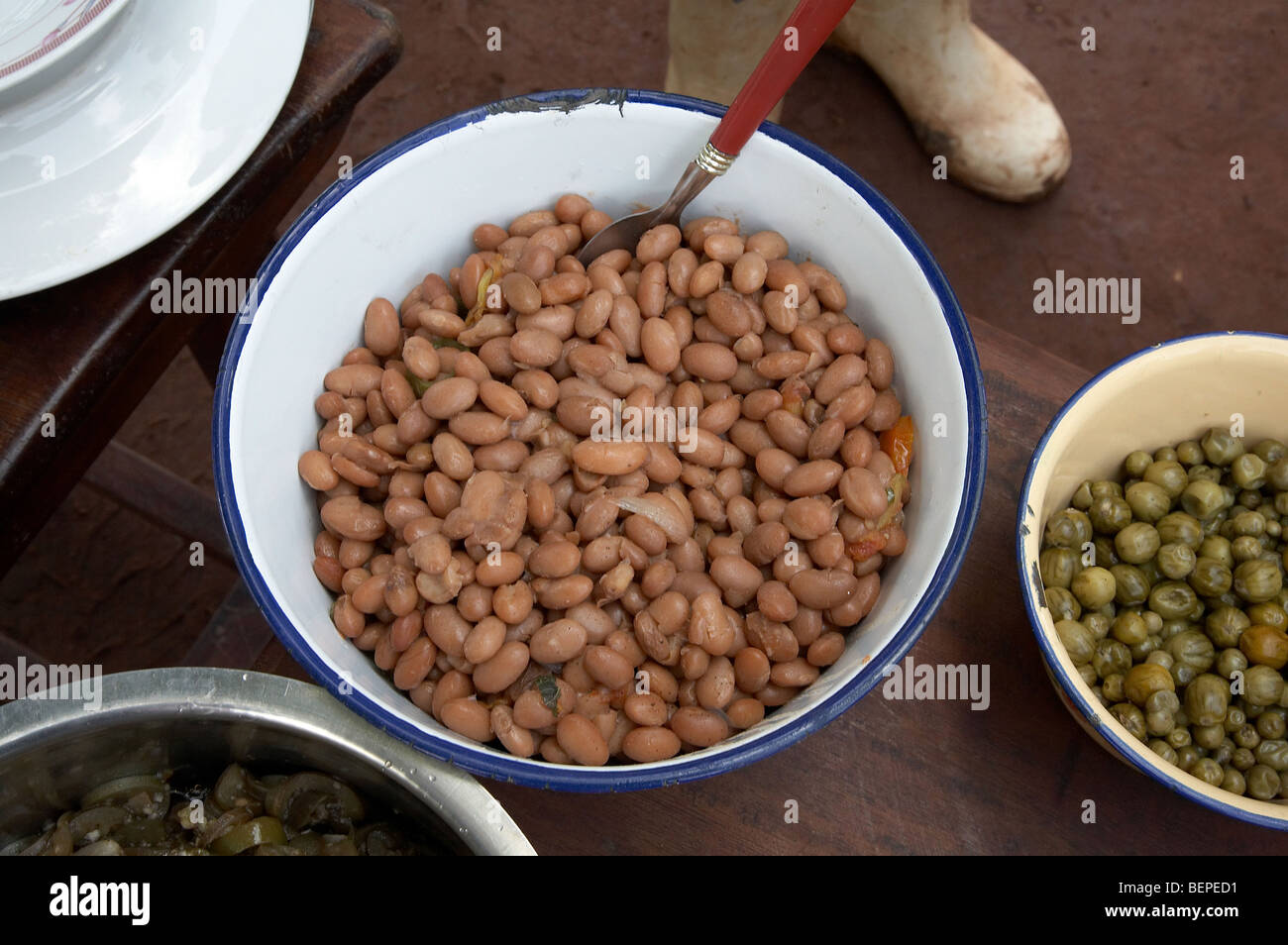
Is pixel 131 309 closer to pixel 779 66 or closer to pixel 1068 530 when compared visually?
pixel 779 66

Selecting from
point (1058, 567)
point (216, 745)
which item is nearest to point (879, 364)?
point (1058, 567)

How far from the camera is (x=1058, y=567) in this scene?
3.13ft

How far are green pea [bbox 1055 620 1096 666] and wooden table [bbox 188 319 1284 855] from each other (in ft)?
0.20

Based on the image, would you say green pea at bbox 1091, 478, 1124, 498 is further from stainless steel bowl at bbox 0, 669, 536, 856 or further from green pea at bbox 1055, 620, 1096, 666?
stainless steel bowl at bbox 0, 669, 536, 856

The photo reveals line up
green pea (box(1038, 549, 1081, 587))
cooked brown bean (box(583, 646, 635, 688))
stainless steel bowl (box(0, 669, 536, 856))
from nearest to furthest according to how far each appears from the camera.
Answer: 1. stainless steel bowl (box(0, 669, 536, 856))
2. cooked brown bean (box(583, 646, 635, 688))
3. green pea (box(1038, 549, 1081, 587))

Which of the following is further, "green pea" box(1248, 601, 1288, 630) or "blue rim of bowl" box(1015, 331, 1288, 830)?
"green pea" box(1248, 601, 1288, 630)

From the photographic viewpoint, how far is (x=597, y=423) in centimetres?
93

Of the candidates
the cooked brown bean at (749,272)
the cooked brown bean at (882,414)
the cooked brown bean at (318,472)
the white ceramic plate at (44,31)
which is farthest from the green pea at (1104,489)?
the white ceramic plate at (44,31)

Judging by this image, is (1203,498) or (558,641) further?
(1203,498)

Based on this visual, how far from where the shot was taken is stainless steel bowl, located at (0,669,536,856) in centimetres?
75

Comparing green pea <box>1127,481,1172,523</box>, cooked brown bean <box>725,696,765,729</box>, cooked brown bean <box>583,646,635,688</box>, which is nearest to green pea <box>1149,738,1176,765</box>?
green pea <box>1127,481,1172,523</box>

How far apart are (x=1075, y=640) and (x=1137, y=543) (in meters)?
0.12

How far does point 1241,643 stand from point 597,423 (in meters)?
0.61

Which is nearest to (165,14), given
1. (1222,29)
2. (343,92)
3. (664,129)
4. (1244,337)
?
(343,92)
